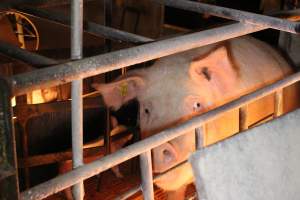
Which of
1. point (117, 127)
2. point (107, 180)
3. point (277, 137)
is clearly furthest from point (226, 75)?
point (107, 180)

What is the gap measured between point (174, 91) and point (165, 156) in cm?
39

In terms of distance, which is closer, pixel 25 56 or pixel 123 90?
pixel 25 56

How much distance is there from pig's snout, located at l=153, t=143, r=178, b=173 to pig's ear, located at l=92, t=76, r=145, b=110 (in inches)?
15.3

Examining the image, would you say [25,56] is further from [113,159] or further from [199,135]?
[199,135]

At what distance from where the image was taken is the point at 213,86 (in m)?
2.74

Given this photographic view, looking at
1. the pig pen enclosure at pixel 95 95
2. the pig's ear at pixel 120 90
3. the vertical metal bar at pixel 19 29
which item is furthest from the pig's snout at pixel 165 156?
the vertical metal bar at pixel 19 29

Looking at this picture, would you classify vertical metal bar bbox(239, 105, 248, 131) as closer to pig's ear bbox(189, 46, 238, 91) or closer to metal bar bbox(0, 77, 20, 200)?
pig's ear bbox(189, 46, 238, 91)

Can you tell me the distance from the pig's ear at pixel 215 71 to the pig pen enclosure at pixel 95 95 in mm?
179

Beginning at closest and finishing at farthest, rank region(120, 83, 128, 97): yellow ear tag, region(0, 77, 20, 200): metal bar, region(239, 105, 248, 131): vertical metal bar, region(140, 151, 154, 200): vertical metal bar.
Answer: region(0, 77, 20, 200): metal bar
region(140, 151, 154, 200): vertical metal bar
region(239, 105, 248, 131): vertical metal bar
region(120, 83, 128, 97): yellow ear tag

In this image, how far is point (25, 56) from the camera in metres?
1.57

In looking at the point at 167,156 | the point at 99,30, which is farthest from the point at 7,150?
the point at 167,156

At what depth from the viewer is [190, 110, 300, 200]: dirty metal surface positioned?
1.69 metres

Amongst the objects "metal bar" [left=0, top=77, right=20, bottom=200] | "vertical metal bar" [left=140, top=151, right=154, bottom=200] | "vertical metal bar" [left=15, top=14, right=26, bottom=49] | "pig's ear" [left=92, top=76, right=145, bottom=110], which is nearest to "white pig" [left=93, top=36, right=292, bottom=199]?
"pig's ear" [left=92, top=76, right=145, bottom=110]

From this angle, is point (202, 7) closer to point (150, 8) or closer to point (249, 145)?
point (249, 145)
